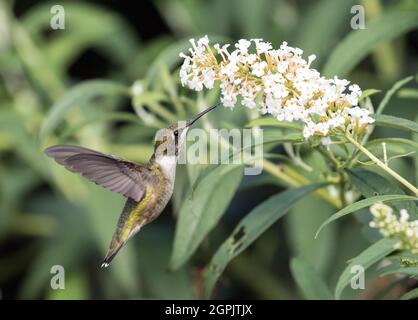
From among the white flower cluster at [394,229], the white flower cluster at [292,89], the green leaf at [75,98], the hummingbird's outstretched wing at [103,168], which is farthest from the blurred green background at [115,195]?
the white flower cluster at [394,229]

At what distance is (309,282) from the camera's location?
259cm

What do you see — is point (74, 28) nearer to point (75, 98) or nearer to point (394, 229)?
point (75, 98)

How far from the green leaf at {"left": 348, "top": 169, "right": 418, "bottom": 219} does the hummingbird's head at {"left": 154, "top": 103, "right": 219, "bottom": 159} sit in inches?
21.5

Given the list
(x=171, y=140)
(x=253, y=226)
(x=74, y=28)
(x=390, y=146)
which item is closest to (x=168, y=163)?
(x=171, y=140)

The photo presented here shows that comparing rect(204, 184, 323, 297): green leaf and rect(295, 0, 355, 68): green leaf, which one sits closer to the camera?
rect(204, 184, 323, 297): green leaf

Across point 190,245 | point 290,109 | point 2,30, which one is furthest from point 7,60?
point 290,109

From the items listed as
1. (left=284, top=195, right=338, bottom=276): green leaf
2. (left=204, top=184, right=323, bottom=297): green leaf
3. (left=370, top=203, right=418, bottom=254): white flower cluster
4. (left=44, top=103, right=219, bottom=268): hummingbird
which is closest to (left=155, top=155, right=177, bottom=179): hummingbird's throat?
(left=44, top=103, right=219, bottom=268): hummingbird

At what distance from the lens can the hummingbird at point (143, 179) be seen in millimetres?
2449

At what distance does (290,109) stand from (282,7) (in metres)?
3.32

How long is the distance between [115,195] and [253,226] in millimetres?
1381

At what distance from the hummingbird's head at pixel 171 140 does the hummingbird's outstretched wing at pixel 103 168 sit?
87 mm

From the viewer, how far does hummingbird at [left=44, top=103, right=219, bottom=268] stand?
2449 mm

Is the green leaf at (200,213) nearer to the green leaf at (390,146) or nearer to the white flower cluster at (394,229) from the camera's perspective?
the green leaf at (390,146)

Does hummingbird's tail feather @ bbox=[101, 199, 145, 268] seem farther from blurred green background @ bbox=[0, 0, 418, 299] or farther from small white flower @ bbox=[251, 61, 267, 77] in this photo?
blurred green background @ bbox=[0, 0, 418, 299]
